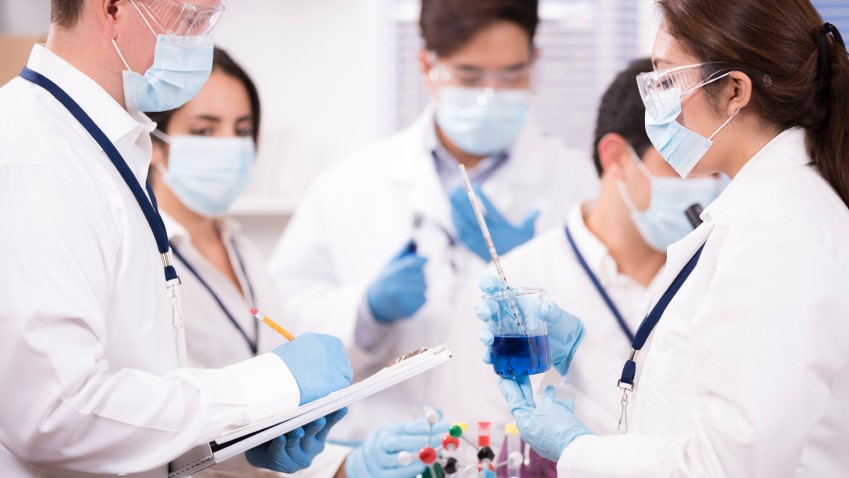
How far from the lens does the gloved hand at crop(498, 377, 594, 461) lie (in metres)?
1.33

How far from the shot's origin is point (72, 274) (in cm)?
115

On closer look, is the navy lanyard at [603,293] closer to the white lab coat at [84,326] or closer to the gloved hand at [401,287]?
the gloved hand at [401,287]

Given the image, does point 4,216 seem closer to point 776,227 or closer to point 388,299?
point 776,227

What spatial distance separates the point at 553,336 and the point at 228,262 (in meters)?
1.13

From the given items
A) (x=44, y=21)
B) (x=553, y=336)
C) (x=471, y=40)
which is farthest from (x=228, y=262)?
(x=44, y=21)

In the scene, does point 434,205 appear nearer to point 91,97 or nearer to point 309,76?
point 309,76

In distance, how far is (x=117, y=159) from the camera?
1.35m

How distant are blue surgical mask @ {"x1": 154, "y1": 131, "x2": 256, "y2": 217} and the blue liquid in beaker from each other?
1.13 metres

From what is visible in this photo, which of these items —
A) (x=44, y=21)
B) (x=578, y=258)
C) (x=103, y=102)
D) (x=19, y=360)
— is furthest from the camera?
(x=44, y=21)

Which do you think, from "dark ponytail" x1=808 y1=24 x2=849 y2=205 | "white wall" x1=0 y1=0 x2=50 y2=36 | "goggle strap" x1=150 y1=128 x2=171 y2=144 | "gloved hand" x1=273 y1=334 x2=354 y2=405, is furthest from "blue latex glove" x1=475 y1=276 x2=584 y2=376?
"white wall" x1=0 y1=0 x2=50 y2=36

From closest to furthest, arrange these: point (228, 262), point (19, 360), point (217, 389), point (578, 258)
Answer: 1. point (19, 360)
2. point (217, 389)
3. point (578, 258)
4. point (228, 262)

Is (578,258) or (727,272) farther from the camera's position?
(578,258)

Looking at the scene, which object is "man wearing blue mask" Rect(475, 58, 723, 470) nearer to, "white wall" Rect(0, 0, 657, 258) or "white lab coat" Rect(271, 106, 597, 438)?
"white lab coat" Rect(271, 106, 597, 438)

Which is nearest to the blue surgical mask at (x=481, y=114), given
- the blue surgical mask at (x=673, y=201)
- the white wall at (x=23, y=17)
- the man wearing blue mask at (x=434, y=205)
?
the man wearing blue mask at (x=434, y=205)
